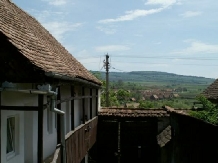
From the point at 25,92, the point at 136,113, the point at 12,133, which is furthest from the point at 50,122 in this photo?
the point at 136,113

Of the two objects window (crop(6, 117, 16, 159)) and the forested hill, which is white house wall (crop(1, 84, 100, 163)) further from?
the forested hill

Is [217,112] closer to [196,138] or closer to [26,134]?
[196,138]

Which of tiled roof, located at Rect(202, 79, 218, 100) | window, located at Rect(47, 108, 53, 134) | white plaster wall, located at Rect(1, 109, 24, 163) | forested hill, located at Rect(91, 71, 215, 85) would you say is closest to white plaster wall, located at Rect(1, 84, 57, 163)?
white plaster wall, located at Rect(1, 109, 24, 163)

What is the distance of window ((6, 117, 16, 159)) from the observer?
7.75 m

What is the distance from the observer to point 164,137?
1823 centimetres

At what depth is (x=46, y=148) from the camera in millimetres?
10477

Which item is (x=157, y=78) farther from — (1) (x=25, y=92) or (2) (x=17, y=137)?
(1) (x=25, y=92)

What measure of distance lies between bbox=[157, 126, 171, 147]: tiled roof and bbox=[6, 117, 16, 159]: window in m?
10.2

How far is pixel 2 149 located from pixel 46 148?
353cm

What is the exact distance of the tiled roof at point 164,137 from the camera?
55.9 ft

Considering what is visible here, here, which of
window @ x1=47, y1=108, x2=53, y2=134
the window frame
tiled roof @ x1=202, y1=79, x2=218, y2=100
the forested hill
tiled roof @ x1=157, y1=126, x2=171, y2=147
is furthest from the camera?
the forested hill

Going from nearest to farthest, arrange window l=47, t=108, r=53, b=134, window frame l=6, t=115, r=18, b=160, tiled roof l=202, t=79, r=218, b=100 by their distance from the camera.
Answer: window frame l=6, t=115, r=18, b=160 < window l=47, t=108, r=53, b=134 < tiled roof l=202, t=79, r=218, b=100

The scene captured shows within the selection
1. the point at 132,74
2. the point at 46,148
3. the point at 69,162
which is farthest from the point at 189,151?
the point at 132,74

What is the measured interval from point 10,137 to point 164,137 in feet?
38.6
